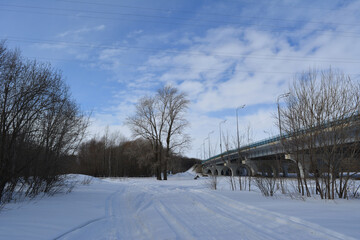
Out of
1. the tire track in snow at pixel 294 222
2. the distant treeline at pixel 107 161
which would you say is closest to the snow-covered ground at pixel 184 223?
the tire track in snow at pixel 294 222

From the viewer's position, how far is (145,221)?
770 centimetres

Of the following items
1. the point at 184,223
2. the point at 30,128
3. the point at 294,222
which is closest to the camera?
the point at 294,222

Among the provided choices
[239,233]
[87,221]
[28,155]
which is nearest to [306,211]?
[239,233]

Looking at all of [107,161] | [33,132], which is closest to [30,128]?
[33,132]

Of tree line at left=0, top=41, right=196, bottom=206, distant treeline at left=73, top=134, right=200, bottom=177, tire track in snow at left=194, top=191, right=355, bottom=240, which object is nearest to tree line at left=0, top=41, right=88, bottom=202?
tree line at left=0, top=41, right=196, bottom=206

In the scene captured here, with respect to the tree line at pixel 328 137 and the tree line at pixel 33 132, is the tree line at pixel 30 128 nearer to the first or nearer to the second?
the tree line at pixel 33 132

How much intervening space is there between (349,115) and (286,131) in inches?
125

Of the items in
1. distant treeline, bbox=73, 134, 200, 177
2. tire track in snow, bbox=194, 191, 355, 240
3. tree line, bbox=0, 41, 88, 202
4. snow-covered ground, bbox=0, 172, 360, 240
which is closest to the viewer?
tire track in snow, bbox=194, 191, 355, 240

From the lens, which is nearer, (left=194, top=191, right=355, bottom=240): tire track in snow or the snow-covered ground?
(left=194, top=191, right=355, bottom=240): tire track in snow

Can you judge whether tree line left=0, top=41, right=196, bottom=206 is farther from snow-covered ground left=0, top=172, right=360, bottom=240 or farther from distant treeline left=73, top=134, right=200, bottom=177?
distant treeline left=73, top=134, right=200, bottom=177

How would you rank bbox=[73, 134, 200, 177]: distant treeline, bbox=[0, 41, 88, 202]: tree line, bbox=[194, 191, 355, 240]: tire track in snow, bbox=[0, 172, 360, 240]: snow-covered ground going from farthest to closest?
1. bbox=[73, 134, 200, 177]: distant treeline
2. bbox=[0, 41, 88, 202]: tree line
3. bbox=[0, 172, 360, 240]: snow-covered ground
4. bbox=[194, 191, 355, 240]: tire track in snow

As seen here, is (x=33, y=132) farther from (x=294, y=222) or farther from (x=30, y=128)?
(x=294, y=222)

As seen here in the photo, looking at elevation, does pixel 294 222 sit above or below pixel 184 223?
above

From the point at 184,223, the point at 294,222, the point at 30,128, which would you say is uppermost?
the point at 30,128
